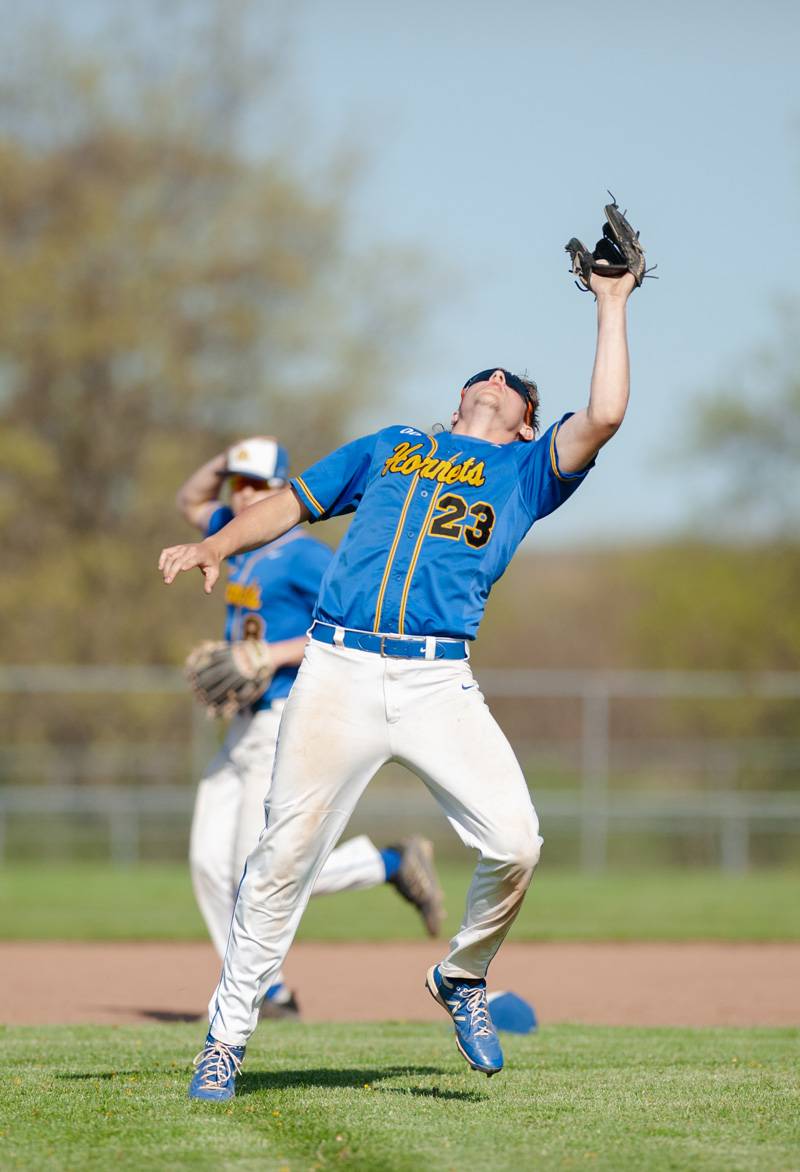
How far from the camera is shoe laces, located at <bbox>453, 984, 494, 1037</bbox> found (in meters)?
4.75

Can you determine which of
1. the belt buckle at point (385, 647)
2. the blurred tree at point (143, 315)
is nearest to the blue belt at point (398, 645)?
the belt buckle at point (385, 647)

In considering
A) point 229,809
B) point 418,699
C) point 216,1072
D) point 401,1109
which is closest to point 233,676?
point 229,809

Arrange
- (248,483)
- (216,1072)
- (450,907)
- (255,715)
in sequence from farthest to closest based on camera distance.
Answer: (450,907)
(248,483)
(255,715)
(216,1072)

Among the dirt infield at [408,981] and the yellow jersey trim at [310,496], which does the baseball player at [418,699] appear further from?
the dirt infield at [408,981]

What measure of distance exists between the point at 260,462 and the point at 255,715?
121 cm

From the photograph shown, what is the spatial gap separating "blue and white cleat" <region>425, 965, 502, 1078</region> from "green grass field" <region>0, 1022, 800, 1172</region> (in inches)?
4.9

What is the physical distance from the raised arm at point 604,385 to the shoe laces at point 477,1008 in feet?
5.30

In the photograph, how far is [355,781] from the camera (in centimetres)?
468

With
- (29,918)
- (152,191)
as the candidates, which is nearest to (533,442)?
(29,918)

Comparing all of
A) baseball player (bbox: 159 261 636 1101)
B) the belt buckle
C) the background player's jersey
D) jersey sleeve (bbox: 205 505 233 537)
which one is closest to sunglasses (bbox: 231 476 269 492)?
jersey sleeve (bbox: 205 505 233 537)

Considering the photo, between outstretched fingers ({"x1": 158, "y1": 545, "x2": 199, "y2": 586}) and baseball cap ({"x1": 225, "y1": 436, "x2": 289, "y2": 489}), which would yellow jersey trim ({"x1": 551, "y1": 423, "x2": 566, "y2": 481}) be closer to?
outstretched fingers ({"x1": 158, "y1": 545, "x2": 199, "y2": 586})

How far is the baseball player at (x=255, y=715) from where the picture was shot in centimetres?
721

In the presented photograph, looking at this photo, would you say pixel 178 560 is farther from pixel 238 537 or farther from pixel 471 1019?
pixel 471 1019

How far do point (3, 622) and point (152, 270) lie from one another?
242 inches
